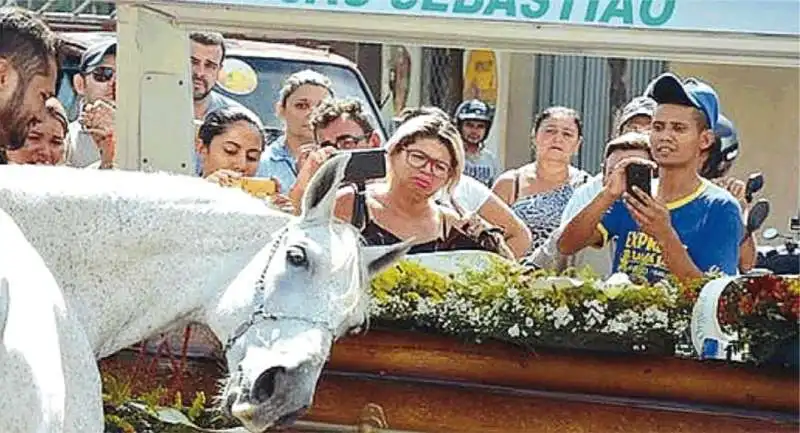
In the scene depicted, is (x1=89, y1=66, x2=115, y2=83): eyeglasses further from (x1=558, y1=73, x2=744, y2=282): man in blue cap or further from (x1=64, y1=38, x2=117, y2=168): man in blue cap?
(x1=558, y1=73, x2=744, y2=282): man in blue cap

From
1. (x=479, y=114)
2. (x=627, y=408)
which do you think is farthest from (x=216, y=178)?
(x=479, y=114)

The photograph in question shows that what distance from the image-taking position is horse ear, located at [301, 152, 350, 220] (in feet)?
9.30

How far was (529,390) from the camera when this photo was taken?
379 cm

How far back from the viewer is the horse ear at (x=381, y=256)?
9.76 feet

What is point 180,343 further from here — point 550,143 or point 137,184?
point 550,143

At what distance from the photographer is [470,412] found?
3.79 meters

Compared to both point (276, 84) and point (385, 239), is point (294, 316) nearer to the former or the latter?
point (385, 239)

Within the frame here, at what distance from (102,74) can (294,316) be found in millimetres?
2534

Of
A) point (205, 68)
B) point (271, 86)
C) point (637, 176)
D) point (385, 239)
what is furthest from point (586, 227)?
point (271, 86)

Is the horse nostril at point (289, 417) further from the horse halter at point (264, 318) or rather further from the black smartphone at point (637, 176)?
the black smartphone at point (637, 176)

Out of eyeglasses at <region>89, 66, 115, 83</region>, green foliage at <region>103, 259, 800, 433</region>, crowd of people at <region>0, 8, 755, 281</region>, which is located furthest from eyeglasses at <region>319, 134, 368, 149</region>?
green foliage at <region>103, 259, 800, 433</region>

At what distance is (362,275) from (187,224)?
1.10ft

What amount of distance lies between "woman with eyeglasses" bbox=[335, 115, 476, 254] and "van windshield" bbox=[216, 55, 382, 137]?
1.58 m

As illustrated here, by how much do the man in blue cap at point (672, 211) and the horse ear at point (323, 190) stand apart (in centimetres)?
149
